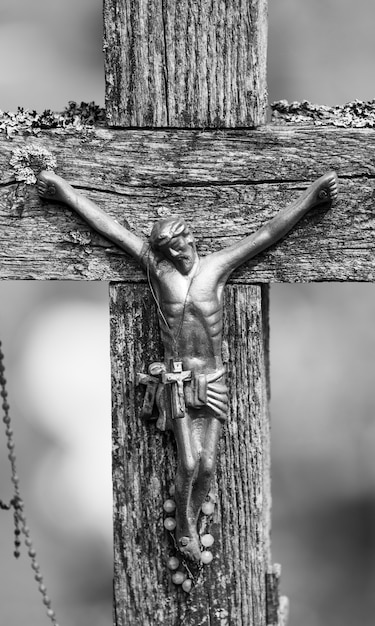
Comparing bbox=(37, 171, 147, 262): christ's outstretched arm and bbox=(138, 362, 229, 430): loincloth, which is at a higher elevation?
bbox=(37, 171, 147, 262): christ's outstretched arm

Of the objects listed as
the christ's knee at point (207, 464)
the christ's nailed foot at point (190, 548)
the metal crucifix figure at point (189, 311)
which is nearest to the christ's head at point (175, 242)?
the metal crucifix figure at point (189, 311)

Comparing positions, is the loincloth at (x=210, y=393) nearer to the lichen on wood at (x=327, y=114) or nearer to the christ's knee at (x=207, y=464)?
the christ's knee at (x=207, y=464)

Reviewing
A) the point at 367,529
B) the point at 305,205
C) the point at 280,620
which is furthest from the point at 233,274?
the point at 367,529

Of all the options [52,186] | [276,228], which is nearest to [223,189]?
[276,228]

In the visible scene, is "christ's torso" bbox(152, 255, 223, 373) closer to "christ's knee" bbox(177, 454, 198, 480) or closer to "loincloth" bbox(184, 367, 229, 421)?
"loincloth" bbox(184, 367, 229, 421)

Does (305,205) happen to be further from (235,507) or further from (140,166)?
(235,507)

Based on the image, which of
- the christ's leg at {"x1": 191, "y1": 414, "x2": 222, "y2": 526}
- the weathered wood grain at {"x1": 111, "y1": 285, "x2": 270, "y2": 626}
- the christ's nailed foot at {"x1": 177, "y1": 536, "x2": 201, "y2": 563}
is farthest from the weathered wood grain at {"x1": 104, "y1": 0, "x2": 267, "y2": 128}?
the christ's nailed foot at {"x1": 177, "y1": 536, "x2": 201, "y2": 563}

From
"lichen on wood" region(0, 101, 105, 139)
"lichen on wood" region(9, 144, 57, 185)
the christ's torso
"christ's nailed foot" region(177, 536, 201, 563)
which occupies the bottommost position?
"christ's nailed foot" region(177, 536, 201, 563)
